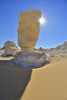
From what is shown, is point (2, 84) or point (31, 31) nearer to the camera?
point (2, 84)

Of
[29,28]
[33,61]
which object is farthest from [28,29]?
[33,61]

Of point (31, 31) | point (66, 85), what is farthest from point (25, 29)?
point (66, 85)

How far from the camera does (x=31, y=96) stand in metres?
1.89

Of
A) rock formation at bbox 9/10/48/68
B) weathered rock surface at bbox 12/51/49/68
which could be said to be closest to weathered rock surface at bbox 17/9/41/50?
rock formation at bbox 9/10/48/68

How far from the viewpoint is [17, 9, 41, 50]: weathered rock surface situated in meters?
7.37

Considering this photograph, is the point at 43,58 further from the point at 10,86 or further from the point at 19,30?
the point at 19,30

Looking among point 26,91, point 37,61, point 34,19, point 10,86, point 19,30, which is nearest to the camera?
point 26,91

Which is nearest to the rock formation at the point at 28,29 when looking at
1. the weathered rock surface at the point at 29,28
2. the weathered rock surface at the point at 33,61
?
the weathered rock surface at the point at 29,28

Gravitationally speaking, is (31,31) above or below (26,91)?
above

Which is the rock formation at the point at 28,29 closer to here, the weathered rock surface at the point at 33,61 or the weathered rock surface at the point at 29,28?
the weathered rock surface at the point at 29,28

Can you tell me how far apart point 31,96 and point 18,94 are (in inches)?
15.8

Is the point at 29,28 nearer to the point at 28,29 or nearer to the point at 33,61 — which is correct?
the point at 28,29

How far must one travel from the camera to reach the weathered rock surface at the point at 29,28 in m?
7.37

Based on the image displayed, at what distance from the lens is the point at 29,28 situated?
7.35 metres
